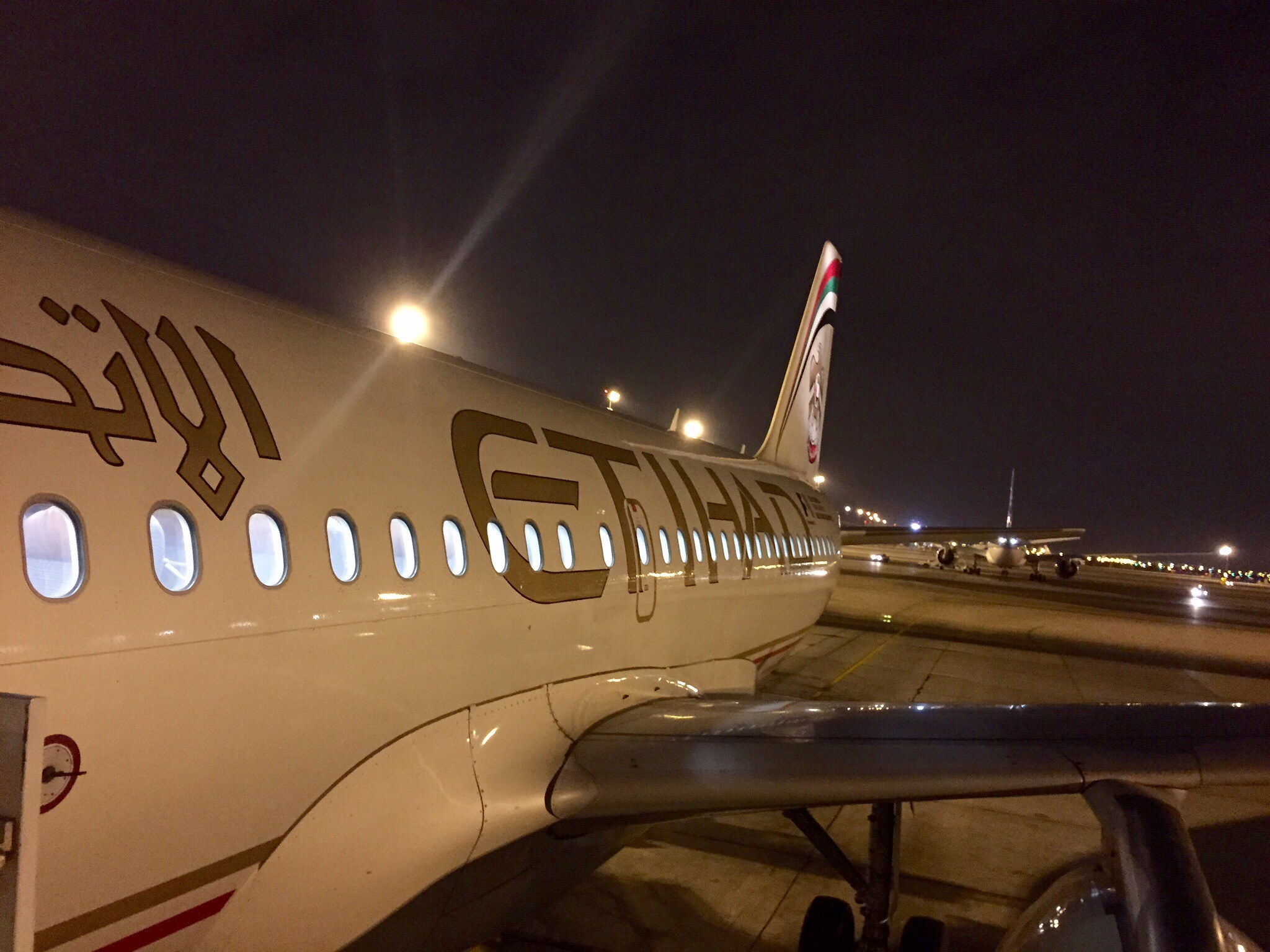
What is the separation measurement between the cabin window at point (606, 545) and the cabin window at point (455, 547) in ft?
6.34

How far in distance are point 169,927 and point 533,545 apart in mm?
3146

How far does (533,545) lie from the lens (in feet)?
19.1

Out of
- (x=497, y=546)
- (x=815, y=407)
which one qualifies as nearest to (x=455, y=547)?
(x=497, y=546)

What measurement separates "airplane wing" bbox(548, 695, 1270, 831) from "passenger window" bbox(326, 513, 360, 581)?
216 cm

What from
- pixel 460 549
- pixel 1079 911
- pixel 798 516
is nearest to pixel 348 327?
pixel 460 549

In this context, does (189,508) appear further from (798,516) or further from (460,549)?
(798,516)

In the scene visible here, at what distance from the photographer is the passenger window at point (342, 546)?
400 centimetres

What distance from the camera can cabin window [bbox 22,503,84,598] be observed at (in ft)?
9.07

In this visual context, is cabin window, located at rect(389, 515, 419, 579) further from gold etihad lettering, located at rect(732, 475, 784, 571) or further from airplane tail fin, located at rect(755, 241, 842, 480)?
airplane tail fin, located at rect(755, 241, 842, 480)

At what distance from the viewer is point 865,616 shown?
1056 inches

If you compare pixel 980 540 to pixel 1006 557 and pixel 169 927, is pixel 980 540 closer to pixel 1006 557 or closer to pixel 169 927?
pixel 169 927

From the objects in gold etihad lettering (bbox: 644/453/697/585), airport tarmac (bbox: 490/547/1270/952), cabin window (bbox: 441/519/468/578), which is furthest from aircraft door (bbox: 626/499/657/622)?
cabin window (bbox: 441/519/468/578)

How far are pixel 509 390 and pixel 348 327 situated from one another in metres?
1.70

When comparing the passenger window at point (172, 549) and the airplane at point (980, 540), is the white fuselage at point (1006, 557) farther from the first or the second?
the passenger window at point (172, 549)
